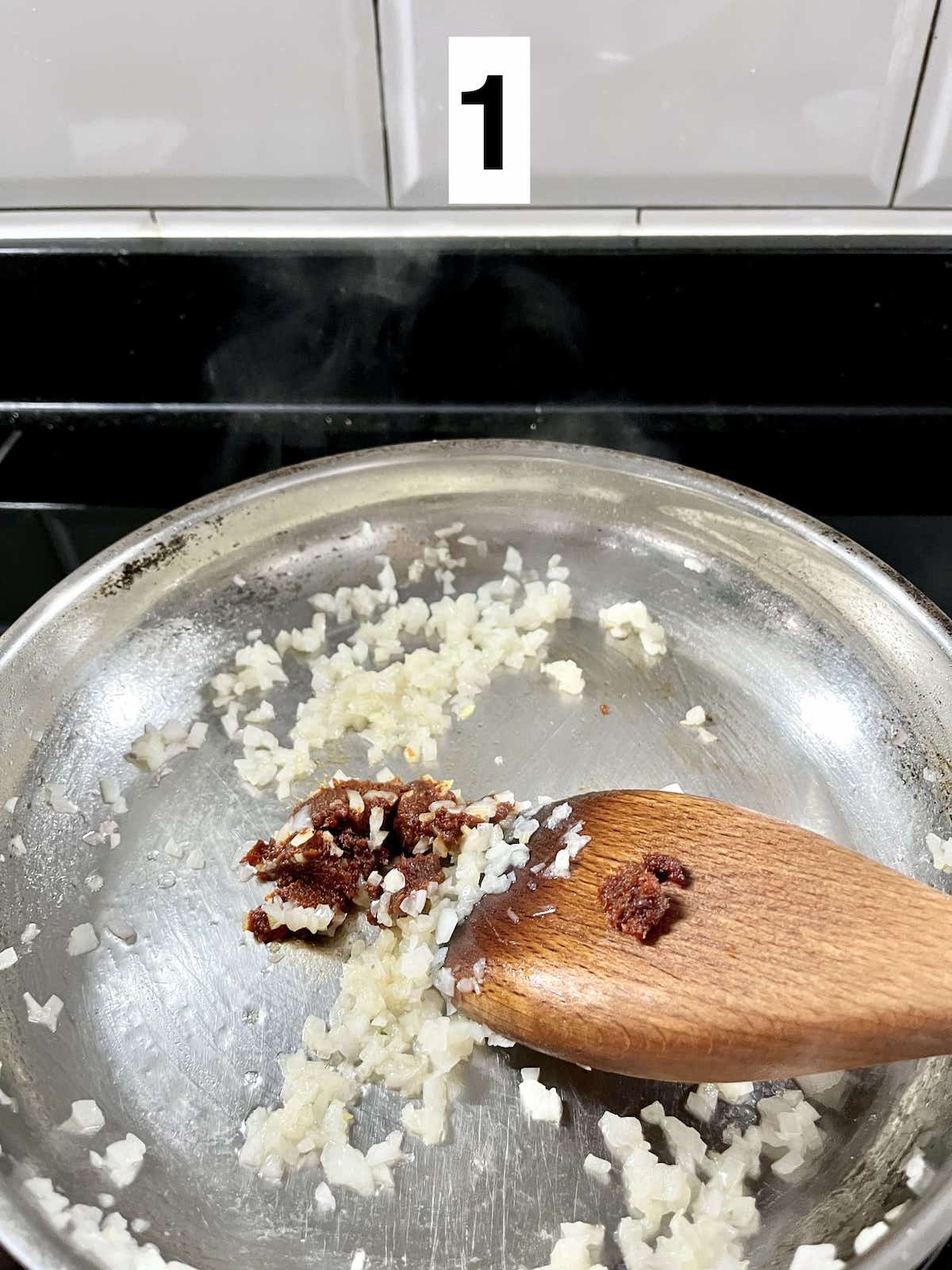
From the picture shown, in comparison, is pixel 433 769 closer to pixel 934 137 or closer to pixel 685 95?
pixel 685 95

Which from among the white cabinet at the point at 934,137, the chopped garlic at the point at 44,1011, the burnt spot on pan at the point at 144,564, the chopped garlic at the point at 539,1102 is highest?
the white cabinet at the point at 934,137

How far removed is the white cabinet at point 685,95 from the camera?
116 centimetres

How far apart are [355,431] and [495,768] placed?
23.3 inches

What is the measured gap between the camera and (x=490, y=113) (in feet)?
4.01

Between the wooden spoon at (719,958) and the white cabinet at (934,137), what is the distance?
833 millimetres

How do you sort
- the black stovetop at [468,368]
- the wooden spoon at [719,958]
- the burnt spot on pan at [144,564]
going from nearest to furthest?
the wooden spoon at [719,958]
the burnt spot on pan at [144,564]
the black stovetop at [468,368]

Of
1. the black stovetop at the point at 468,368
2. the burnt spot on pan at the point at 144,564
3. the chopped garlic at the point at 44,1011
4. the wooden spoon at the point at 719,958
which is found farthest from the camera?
the black stovetop at the point at 468,368

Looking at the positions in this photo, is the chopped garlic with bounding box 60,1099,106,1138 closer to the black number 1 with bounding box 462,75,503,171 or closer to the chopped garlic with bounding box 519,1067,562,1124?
the chopped garlic with bounding box 519,1067,562,1124

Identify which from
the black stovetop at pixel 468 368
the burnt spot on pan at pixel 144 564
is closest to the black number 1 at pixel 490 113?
the black stovetop at pixel 468 368

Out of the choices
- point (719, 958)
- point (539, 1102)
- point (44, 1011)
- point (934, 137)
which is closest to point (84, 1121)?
point (44, 1011)

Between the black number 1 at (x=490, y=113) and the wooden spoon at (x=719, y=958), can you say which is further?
the black number 1 at (x=490, y=113)

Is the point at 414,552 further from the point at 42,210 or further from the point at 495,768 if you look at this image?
the point at 42,210

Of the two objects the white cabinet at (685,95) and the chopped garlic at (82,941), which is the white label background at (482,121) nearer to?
the white cabinet at (685,95)

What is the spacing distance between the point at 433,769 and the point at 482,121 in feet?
2.45
